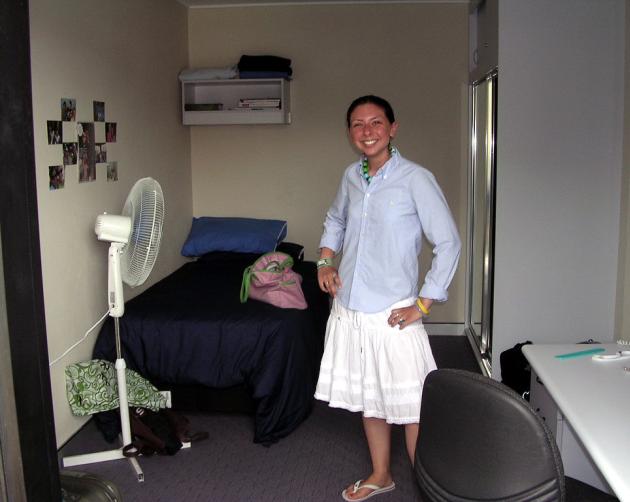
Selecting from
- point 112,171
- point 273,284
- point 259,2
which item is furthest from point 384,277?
Answer: point 259,2

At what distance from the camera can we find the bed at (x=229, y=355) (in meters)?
3.40

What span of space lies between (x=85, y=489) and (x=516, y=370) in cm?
222

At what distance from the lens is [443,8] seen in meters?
5.04

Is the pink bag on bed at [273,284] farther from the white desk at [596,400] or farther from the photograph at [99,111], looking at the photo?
the white desk at [596,400]

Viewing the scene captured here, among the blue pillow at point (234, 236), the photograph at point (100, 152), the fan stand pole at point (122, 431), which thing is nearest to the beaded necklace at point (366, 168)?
the fan stand pole at point (122, 431)

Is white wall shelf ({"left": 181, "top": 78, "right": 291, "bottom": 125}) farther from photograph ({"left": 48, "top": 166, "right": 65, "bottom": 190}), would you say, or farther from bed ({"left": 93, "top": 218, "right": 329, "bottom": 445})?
photograph ({"left": 48, "top": 166, "right": 65, "bottom": 190})

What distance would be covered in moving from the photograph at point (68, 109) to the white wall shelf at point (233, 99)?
5.49 feet

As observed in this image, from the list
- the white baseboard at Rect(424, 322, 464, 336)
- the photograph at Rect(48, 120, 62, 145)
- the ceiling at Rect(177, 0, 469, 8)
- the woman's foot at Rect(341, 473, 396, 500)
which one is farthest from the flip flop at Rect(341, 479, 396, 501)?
the ceiling at Rect(177, 0, 469, 8)

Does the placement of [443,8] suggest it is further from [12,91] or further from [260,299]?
[12,91]

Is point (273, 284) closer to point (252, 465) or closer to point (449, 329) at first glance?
point (252, 465)

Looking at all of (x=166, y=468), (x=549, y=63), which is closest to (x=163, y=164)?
(x=166, y=468)

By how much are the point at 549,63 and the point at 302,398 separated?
201 cm

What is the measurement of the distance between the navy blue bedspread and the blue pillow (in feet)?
4.08

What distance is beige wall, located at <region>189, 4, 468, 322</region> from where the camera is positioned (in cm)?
508
